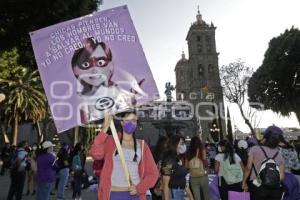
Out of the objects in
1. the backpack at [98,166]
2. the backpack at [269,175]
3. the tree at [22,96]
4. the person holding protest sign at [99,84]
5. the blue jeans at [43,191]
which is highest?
the tree at [22,96]

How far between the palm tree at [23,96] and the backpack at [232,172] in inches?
1151

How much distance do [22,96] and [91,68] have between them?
33.2 meters

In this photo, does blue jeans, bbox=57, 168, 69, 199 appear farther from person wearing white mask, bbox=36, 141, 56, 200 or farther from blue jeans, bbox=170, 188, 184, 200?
blue jeans, bbox=170, 188, 184, 200

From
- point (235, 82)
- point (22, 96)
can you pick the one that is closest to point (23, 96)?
point (22, 96)

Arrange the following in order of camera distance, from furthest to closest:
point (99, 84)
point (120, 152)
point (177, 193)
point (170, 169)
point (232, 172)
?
point (232, 172) → point (177, 193) → point (170, 169) → point (99, 84) → point (120, 152)

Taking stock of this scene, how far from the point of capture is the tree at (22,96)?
35.2 m

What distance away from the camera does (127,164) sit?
4.02 metres

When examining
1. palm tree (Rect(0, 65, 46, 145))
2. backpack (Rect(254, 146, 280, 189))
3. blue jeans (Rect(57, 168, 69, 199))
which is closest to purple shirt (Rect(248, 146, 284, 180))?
backpack (Rect(254, 146, 280, 189))

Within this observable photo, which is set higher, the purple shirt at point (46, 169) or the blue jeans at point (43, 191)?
the purple shirt at point (46, 169)

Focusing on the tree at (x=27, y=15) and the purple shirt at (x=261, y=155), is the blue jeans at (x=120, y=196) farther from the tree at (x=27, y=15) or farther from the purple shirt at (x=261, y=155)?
the tree at (x=27, y=15)

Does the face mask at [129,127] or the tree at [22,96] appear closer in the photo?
the face mask at [129,127]

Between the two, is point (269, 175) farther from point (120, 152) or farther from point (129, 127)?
point (120, 152)

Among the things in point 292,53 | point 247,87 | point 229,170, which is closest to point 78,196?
point 229,170

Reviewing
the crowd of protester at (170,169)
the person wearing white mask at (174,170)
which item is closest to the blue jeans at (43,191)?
the crowd of protester at (170,169)
